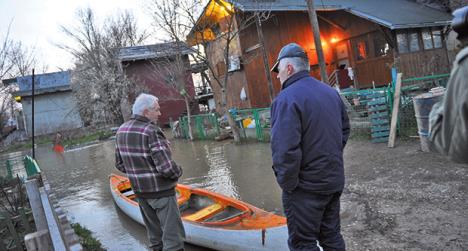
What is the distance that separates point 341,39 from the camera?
20.3 metres

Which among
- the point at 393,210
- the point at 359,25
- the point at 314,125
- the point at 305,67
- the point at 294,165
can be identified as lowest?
the point at 393,210

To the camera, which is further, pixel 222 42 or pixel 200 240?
pixel 222 42

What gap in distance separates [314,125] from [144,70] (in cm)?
2773

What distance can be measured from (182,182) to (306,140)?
300 inches

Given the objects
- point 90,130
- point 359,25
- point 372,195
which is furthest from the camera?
point 90,130

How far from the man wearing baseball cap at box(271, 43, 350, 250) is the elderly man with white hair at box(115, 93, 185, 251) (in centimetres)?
146

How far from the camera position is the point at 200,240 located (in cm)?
523

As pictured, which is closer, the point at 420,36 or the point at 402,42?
the point at 402,42

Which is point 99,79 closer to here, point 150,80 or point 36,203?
point 150,80

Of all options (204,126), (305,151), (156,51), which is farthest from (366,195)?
(156,51)

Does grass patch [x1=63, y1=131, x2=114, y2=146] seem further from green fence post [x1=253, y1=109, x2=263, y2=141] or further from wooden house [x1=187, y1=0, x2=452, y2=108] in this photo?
green fence post [x1=253, y1=109, x2=263, y2=141]

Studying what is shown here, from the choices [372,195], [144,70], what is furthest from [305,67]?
[144,70]

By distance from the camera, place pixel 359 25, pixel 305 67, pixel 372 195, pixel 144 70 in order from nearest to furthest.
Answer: pixel 305 67
pixel 372 195
pixel 359 25
pixel 144 70

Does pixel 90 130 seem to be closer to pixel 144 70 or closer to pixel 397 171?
pixel 144 70
